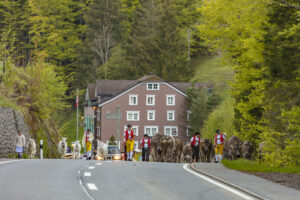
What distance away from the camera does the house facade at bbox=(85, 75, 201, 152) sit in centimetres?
8775

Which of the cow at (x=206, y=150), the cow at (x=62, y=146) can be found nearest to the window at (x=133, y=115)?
the cow at (x=62, y=146)

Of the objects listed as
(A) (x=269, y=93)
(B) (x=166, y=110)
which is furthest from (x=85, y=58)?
(A) (x=269, y=93)

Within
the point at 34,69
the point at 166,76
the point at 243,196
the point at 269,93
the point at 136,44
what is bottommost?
the point at 243,196

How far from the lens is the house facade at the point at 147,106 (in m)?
87.8

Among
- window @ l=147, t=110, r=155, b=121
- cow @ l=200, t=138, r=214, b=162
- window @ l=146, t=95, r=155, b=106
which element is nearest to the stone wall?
cow @ l=200, t=138, r=214, b=162

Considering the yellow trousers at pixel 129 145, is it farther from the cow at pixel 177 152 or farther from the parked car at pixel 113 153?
the parked car at pixel 113 153

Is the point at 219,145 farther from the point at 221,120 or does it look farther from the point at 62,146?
the point at 221,120

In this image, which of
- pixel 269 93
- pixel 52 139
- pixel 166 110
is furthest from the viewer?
pixel 166 110

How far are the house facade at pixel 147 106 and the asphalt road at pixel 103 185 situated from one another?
70077 mm

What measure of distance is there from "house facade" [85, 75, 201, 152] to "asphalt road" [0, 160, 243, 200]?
70.1 metres

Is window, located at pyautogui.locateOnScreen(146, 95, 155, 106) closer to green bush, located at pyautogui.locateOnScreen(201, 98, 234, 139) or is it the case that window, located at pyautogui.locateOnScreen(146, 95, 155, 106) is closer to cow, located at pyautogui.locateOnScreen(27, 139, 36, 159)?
green bush, located at pyautogui.locateOnScreen(201, 98, 234, 139)

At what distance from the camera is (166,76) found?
96000mm

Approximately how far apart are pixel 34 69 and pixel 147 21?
60.7 meters

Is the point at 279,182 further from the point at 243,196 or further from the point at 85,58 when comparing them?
the point at 85,58
